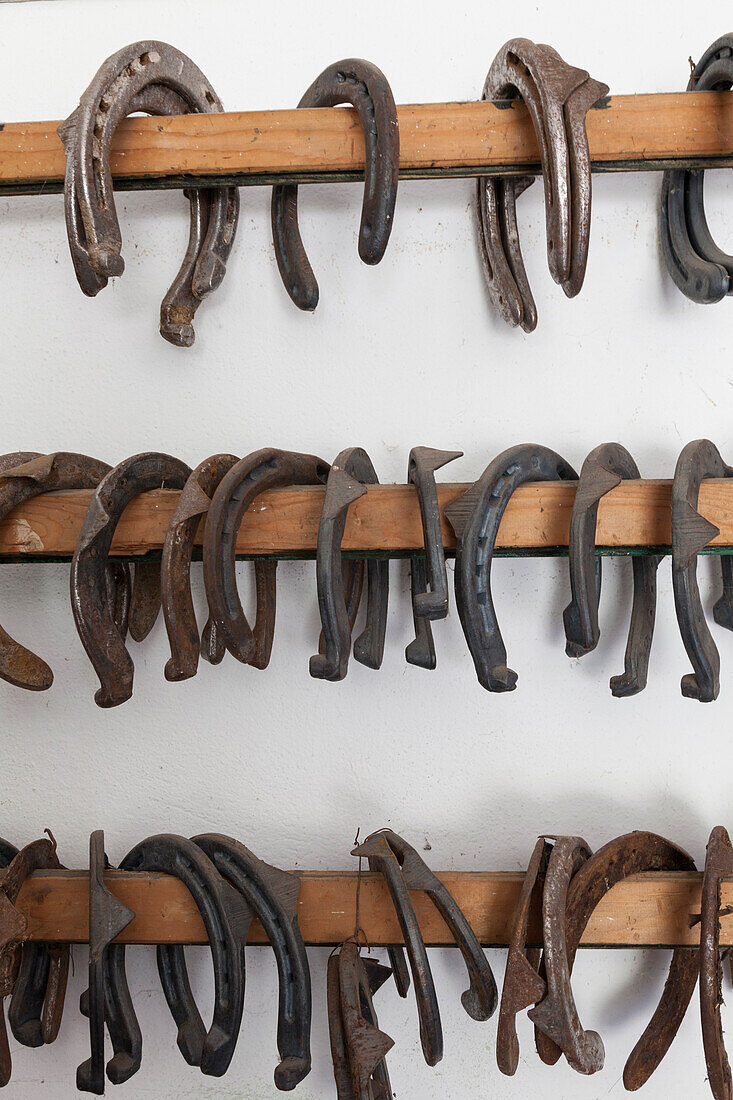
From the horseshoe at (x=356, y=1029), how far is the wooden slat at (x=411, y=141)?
77 centimetres

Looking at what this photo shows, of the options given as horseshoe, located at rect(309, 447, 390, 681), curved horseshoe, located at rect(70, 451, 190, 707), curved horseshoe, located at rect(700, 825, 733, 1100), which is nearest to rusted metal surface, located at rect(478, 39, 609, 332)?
horseshoe, located at rect(309, 447, 390, 681)

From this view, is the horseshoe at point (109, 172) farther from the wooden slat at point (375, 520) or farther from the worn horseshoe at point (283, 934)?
the worn horseshoe at point (283, 934)

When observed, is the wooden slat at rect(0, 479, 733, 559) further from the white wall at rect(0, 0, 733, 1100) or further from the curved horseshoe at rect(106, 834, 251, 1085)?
the curved horseshoe at rect(106, 834, 251, 1085)

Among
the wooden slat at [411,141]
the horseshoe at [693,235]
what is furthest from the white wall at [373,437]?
the wooden slat at [411,141]

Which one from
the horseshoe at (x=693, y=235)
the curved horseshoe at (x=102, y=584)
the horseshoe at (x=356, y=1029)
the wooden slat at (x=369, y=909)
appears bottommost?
the horseshoe at (x=356, y=1029)

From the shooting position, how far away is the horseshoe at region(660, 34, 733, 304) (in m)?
0.91

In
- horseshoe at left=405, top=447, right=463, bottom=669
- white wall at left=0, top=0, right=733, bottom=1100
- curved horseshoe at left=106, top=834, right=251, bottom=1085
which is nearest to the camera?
horseshoe at left=405, top=447, right=463, bottom=669

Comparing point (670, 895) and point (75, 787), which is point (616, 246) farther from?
point (75, 787)

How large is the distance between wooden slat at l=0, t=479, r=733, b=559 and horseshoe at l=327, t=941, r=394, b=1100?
1.35 ft

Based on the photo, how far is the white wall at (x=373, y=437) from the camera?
1002 mm

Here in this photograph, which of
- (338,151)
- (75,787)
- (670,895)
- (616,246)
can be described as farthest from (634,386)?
(75,787)

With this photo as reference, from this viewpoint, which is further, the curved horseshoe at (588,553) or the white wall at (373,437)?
the white wall at (373,437)

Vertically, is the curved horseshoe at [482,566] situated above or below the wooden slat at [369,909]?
above

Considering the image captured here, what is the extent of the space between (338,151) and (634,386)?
0.40 metres
